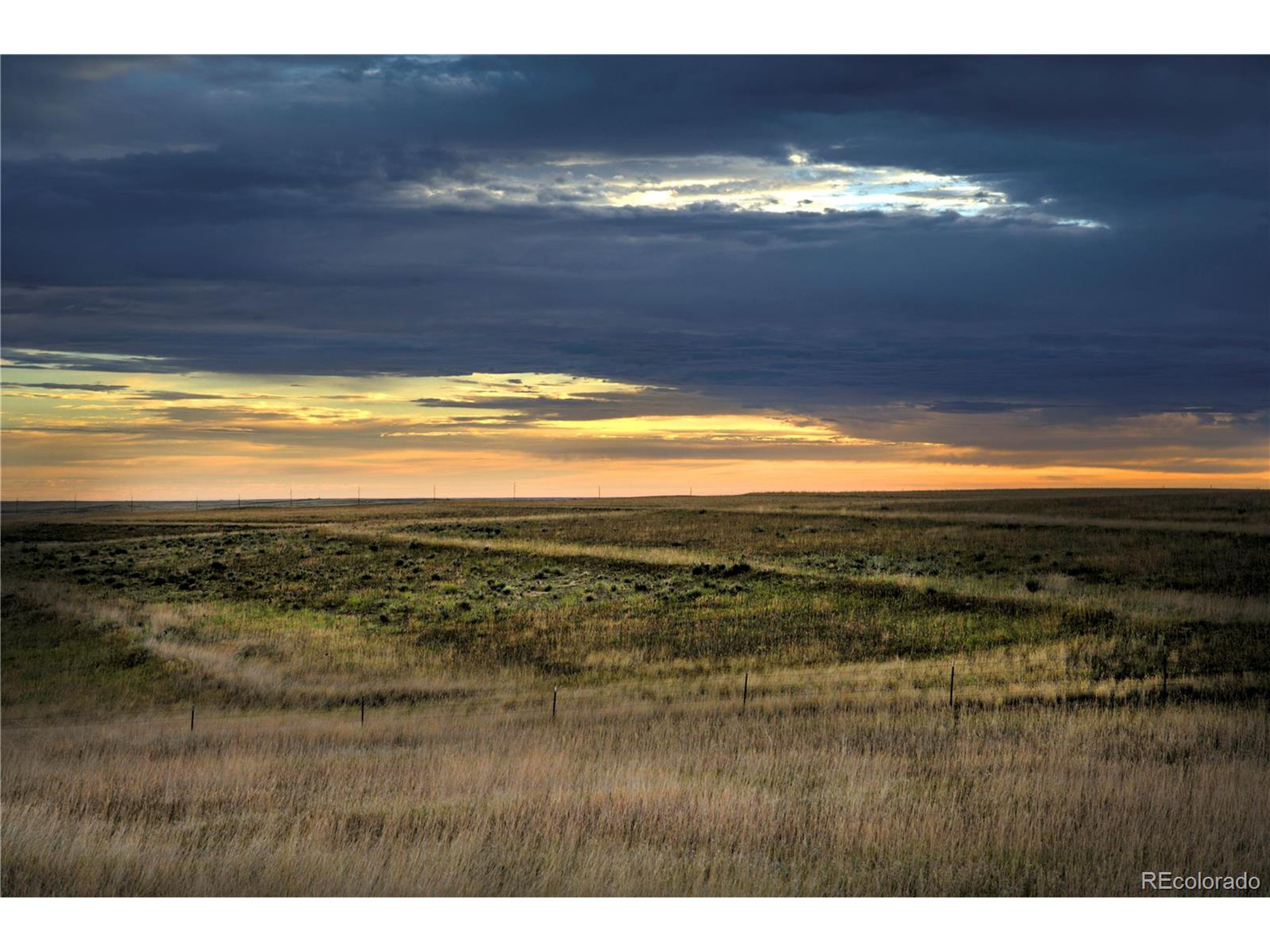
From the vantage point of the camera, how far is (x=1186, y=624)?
3344 cm

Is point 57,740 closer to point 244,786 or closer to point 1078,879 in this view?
point 244,786

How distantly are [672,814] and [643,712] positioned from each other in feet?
40.0

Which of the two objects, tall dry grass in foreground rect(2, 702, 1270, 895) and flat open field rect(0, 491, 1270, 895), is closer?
tall dry grass in foreground rect(2, 702, 1270, 895)

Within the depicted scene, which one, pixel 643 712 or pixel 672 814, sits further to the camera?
pixel 643 712

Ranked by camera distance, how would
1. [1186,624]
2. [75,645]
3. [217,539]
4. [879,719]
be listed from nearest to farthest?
[879,719]
[1186,624]
[75,645]
[217,539]

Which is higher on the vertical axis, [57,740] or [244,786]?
[244,786]

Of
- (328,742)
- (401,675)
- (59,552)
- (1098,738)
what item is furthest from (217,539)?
(1098,738)

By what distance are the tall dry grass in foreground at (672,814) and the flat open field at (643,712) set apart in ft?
0.19

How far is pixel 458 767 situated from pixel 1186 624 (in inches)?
1048

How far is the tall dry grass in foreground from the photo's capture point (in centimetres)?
1111

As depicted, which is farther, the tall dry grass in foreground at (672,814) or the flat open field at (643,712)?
the flat open field at (643,712)

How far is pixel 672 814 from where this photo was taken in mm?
13164

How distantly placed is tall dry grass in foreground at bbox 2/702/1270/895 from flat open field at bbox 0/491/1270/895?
0.19 ft

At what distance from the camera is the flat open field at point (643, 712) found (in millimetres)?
11602
